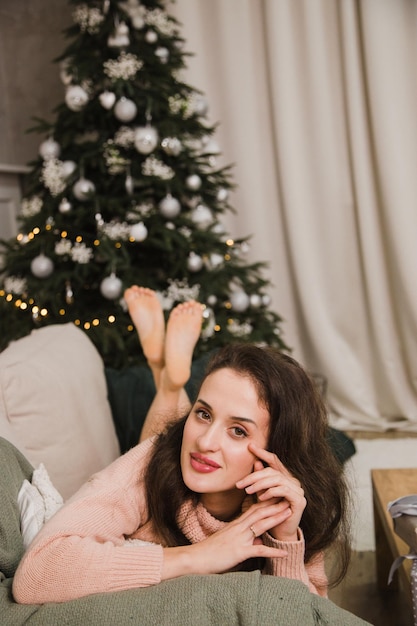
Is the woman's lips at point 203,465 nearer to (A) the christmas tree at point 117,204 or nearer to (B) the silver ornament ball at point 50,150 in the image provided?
(A) the christmas tree at point 117,204

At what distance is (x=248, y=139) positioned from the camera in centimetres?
387

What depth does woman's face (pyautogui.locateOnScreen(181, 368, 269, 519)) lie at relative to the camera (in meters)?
1.25

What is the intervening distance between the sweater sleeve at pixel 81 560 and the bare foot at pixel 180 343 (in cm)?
92

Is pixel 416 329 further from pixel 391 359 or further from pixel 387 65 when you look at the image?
pixel 387 65

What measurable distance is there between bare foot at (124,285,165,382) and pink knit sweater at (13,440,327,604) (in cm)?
86

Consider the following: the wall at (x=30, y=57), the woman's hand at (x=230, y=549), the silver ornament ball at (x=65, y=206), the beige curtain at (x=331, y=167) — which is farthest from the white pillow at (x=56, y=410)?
the wall at (x=30, y=57)

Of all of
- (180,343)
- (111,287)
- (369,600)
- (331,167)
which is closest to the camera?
(369,600)

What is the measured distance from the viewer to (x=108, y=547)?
112 centimetres

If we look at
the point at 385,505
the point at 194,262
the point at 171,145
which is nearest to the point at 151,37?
the point at 171,145

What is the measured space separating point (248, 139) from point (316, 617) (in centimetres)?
322

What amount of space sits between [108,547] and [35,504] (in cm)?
27

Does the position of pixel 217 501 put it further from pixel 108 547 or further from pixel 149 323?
pixel 149 323

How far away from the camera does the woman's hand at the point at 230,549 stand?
1115 mm

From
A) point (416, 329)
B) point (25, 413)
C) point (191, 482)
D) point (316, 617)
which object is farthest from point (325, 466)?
point (416, 329)
